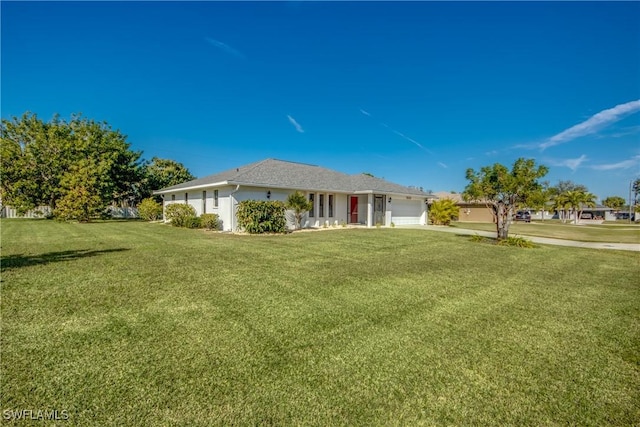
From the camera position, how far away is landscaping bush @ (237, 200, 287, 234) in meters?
14.5

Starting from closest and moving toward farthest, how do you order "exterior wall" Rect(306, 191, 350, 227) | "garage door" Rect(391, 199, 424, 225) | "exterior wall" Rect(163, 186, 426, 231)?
"exterior wall" Rect(163, 186, 426, 231), "exterior wall" Rect(306, 191, 350, 227), "garage door" Rect(391, 199, 424, 225)

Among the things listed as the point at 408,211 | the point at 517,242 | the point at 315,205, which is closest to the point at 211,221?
the point at 315,205

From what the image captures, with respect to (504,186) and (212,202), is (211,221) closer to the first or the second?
(212,202)

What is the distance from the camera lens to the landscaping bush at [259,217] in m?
14.5

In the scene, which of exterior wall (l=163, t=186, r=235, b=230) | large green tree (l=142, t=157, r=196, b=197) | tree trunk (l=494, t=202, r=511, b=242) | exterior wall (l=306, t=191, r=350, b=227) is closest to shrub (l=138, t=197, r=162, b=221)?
exterior wall (l=163, t=186, r=235, b=230)

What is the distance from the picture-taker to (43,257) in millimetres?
7613

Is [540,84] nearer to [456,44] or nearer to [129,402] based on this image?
[456,44]

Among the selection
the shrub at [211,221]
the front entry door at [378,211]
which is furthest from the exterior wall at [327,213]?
the shrub at [211,221]

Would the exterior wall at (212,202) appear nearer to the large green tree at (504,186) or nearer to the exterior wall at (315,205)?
the exterior wall at (315,205)

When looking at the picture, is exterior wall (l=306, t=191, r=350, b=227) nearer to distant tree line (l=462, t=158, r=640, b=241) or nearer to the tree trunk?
distant tree line (l=462, t=158, r=640, b=241)

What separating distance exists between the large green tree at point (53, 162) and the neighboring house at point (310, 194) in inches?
228

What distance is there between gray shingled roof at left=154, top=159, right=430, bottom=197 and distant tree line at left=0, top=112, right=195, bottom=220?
5.80 metres

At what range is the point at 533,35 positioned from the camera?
13805 millimetres

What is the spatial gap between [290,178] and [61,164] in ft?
69.0
